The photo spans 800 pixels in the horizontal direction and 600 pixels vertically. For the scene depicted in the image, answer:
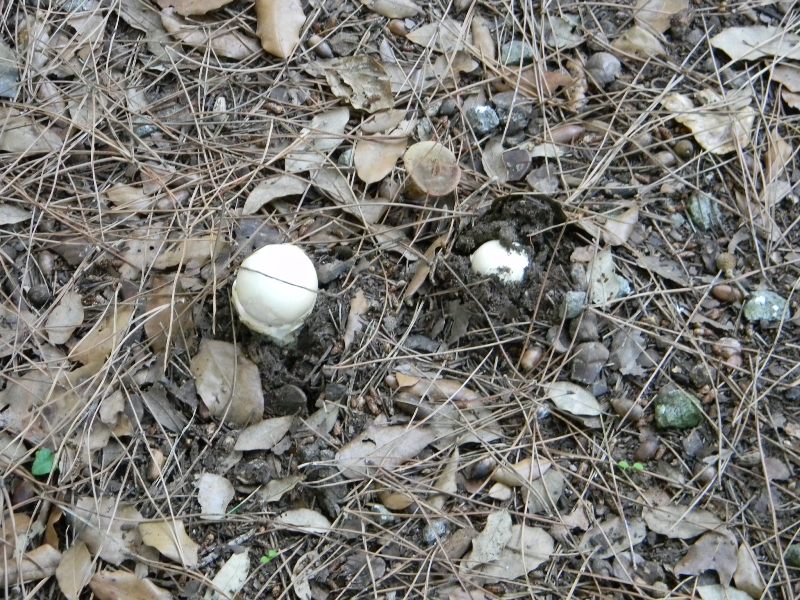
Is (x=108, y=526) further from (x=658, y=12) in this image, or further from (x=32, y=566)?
(x=658, y=12)

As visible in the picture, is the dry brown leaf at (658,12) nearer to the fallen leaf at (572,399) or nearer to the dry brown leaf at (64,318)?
the fallen leaf at (572,399)

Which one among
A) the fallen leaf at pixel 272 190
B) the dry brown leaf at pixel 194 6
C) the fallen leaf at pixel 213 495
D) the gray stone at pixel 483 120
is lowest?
the fallen leaf at pixel 213 495

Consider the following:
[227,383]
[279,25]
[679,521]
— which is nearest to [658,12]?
[279,25]

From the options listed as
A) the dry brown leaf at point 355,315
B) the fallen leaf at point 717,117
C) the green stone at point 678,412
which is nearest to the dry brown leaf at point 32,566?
the dry brown leaf at point 355,315

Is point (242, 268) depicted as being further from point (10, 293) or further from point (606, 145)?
point (606, 145)

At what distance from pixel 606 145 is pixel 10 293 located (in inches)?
84.3

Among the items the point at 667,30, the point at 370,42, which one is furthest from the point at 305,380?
the point at 667,30

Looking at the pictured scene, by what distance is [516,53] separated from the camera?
296 centimetres

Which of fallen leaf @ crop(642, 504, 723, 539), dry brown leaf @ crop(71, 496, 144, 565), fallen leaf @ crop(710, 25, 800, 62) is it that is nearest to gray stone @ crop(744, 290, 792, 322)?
fallen leaf @ crop(642, 504, 723, 539)

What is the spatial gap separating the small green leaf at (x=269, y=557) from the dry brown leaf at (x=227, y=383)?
1.31 feet

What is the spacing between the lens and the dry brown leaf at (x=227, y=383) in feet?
7.72

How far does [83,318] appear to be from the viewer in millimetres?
2402

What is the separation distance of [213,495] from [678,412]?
150cm

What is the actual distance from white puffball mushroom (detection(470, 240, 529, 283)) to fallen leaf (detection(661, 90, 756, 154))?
95cm
